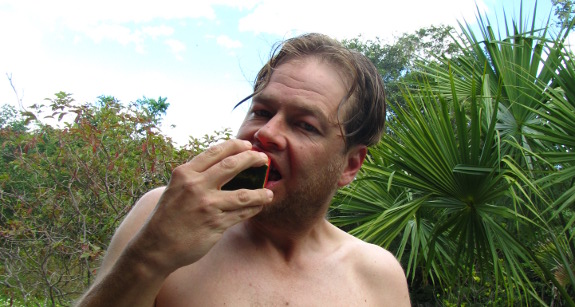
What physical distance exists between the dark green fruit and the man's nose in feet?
0.80

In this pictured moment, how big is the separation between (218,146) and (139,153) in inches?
141

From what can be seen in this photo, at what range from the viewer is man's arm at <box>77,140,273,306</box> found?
1.19m

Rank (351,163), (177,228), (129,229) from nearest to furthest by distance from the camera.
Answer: (177,228) < (129,229) < (351,163)

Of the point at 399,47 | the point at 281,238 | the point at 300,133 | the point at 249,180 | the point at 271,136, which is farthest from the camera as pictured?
the point at 399,47

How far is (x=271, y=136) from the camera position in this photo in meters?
1.67

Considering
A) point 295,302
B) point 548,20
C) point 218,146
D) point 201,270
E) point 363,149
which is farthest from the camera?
point 548,20

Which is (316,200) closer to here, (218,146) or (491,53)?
(218,146)

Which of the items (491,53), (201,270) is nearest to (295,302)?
(201,270)

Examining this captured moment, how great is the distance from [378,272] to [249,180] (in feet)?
3.30

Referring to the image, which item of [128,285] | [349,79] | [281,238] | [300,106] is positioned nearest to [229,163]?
[128,285]

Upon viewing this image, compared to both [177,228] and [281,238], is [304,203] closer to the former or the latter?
[281,238]

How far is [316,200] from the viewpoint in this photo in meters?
1.92

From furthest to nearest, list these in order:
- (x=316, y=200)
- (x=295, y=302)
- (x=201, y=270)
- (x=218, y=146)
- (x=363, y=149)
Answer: (x=363, y=149), (x=316, y=200), (x=295, y=302), (x=201, y=270), (x=218, y=146)

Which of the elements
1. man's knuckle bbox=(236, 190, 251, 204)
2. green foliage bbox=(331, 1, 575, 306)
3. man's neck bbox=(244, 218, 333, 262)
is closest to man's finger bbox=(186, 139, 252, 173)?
man's knuckle bbox=(236, 190, 251, 204)
